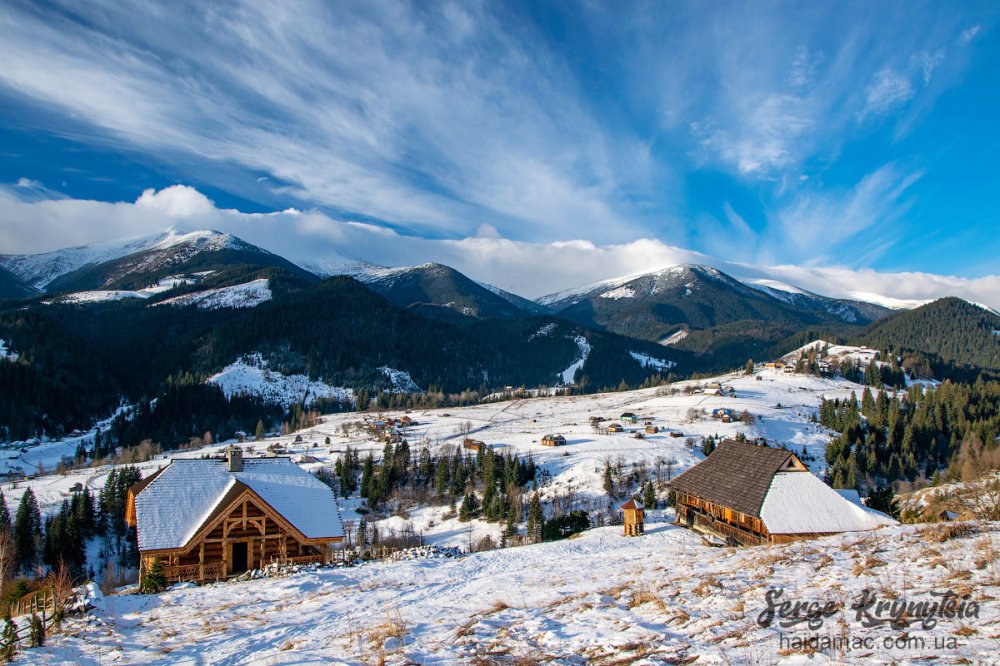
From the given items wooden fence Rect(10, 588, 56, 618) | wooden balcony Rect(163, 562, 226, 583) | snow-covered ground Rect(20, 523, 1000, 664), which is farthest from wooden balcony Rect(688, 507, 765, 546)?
wooden fence Rect(10, 588, 56, 618)

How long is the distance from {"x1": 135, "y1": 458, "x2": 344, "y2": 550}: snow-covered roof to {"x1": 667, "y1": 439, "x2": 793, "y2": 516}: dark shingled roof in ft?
73.4

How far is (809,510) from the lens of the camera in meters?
28.9

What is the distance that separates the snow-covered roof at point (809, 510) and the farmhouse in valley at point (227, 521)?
22.8 metres

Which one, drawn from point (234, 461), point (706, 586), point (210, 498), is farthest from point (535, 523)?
point (706, 586)

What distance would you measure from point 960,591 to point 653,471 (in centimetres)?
7414

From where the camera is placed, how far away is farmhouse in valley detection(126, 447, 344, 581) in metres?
25.1

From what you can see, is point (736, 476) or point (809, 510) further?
point (736, 476)

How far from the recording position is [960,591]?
28.7 ft

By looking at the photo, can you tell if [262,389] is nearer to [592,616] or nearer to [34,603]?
[34,603]

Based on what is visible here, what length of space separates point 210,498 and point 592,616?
23351 mm

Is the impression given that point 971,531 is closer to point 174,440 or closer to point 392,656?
point 392,656

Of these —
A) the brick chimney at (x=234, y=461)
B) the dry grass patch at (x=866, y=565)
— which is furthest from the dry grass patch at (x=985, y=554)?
the brick chimney at (x=234, y=461)

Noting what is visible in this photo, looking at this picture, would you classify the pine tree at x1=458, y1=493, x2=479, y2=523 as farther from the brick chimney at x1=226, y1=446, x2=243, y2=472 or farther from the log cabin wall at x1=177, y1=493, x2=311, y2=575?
Result: the brick chimney at x1=226, y1=446, x2=243, y2=472

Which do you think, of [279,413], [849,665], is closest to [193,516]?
[849,665]
